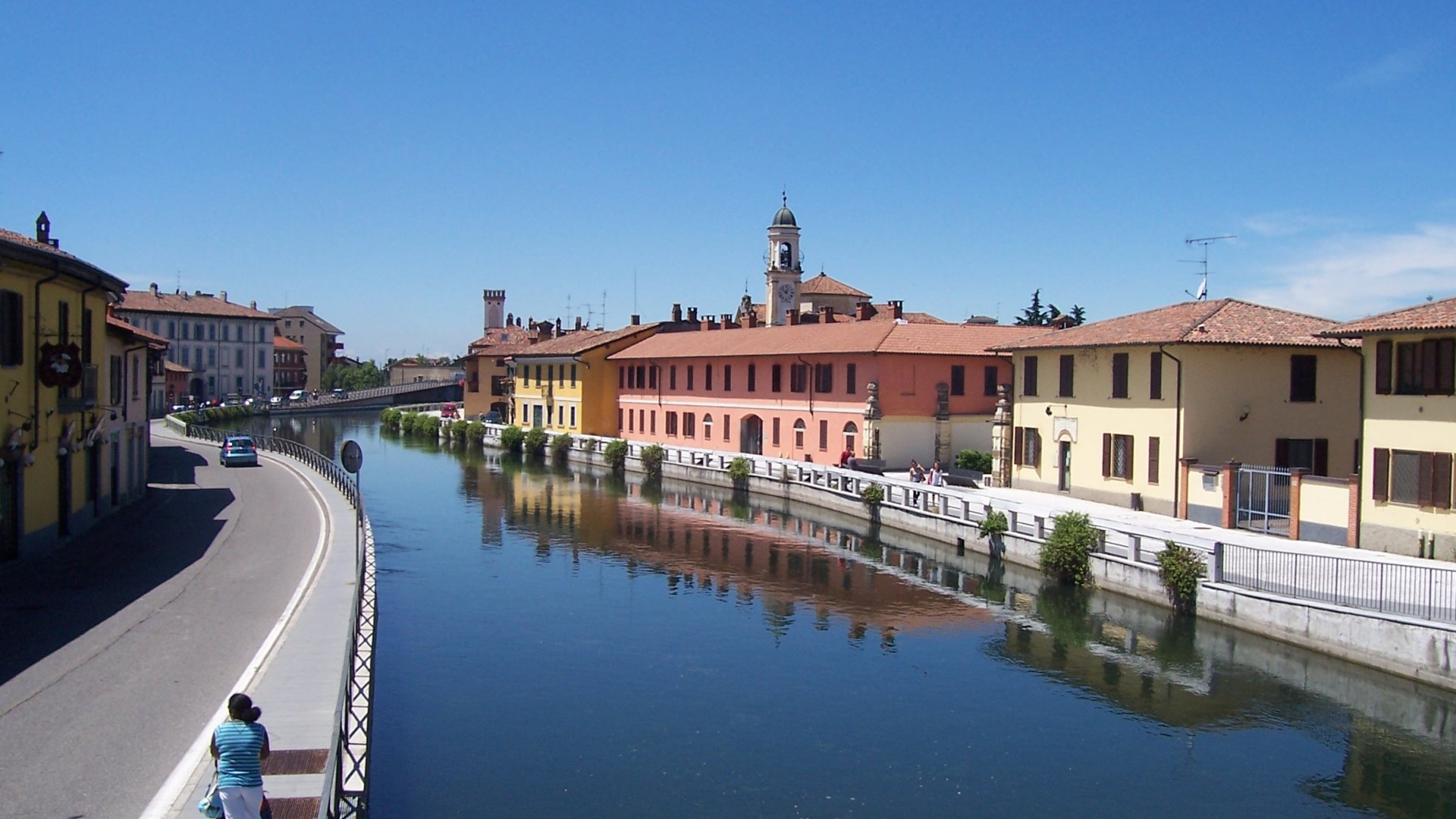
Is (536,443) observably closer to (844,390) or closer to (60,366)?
(844,390)

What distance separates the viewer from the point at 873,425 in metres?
43.4

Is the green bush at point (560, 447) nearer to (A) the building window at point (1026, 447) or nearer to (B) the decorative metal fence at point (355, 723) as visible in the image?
(A) the building window at point (1026, 447)

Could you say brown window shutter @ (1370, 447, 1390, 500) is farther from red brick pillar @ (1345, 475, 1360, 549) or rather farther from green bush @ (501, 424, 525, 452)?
green bush @ (501, 424, 525, 452)

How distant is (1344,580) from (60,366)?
2422 cm

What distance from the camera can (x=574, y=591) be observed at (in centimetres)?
2536

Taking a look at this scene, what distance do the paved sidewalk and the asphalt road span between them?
218 mm

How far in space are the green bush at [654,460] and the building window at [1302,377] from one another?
27.5 m

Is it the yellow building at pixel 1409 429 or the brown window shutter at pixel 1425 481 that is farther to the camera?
the brown window shutter at pixel 1425 481

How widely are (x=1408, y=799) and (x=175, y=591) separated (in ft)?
61.1

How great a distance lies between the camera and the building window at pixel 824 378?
152ft

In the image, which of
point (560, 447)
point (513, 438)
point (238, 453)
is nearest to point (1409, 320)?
point (238, 453)

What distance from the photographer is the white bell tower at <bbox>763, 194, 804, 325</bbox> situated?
250 ft

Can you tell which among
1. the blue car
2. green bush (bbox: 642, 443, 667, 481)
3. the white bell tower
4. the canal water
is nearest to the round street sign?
the canal water

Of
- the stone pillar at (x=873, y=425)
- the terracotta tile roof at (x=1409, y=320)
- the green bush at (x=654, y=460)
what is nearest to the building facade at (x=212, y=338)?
the green bush at (x=654, y=460)
